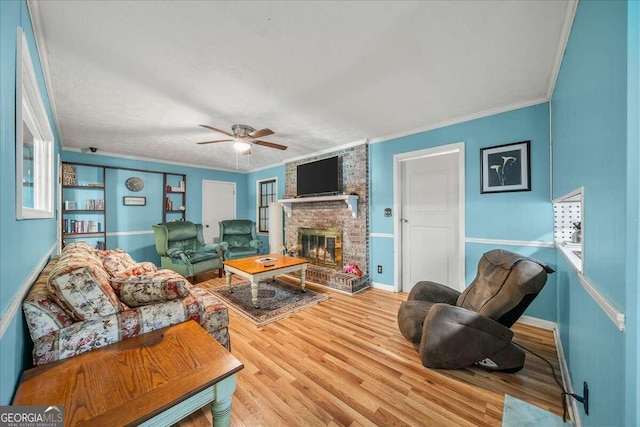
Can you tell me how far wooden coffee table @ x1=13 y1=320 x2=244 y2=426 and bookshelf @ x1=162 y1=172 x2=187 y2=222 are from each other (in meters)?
4.47

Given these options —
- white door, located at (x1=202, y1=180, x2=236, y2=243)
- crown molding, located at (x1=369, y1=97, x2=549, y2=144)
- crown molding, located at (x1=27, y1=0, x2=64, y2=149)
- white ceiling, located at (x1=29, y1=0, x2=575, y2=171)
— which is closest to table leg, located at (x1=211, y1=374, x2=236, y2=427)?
white ceiling, located at (x1=29, y1=0, x2=575, y2=171)

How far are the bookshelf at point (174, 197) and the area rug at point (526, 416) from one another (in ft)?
19.3

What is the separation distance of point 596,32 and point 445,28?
738mm

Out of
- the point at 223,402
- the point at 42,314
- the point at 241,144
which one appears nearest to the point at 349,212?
the point at 241,144

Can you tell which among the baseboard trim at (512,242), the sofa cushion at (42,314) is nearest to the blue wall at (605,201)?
the baseboard trim at (512,242)

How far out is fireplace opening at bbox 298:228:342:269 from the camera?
4109 mm

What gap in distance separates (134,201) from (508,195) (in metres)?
6.19

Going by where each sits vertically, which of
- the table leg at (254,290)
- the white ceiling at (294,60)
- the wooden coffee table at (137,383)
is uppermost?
the white ceiling at (294,60)

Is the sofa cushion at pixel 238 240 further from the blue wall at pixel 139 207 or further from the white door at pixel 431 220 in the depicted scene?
the white door at pixel 431 220

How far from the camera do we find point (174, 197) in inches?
205

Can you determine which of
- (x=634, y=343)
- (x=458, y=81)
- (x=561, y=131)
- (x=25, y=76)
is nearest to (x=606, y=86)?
(x=634, y=343)

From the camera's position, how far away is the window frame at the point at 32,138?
1.03m

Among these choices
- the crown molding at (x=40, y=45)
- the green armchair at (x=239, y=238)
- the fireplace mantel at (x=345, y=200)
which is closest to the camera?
the crown molding at (x=40, y=45)

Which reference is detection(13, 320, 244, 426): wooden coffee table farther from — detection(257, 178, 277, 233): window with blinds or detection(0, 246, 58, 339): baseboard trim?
detection(257, 178, 277, 233): window with blinds
